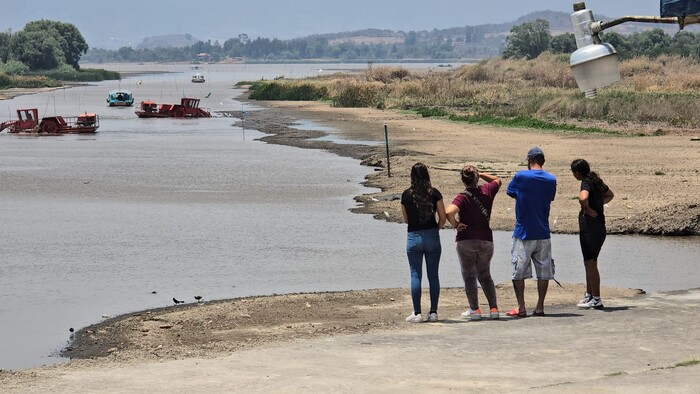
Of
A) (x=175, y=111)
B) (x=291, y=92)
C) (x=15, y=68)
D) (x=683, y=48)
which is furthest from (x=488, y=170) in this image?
(x=15, y=68)

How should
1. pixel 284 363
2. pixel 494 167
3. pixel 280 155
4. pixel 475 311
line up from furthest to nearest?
1. pixel 280 155
2. pixel 494 167
3. pixel 475 311
4. pixel 284 363

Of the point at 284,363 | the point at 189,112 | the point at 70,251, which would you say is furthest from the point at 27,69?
the point at 284,363

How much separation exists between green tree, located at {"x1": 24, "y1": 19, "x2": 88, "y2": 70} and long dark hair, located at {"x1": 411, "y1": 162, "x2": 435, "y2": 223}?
182445 millimetres

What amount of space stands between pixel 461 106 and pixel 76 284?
168ft

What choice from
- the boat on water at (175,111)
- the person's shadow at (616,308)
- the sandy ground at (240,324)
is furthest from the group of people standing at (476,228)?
the boat on water at (175,111)

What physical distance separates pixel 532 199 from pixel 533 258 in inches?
23.8

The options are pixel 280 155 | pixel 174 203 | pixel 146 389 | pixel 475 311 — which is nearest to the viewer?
pixel 146 389

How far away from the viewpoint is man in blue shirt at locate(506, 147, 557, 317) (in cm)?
1261

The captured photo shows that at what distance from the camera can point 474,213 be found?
492 inches

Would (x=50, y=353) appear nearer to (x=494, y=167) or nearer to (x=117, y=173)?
(x=494, y=167)

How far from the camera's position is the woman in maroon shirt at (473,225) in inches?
492

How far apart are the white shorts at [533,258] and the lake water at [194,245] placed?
4020 millimetres

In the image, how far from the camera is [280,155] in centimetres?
4203

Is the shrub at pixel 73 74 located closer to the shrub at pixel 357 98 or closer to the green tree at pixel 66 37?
the green tree at pixel 66 37
